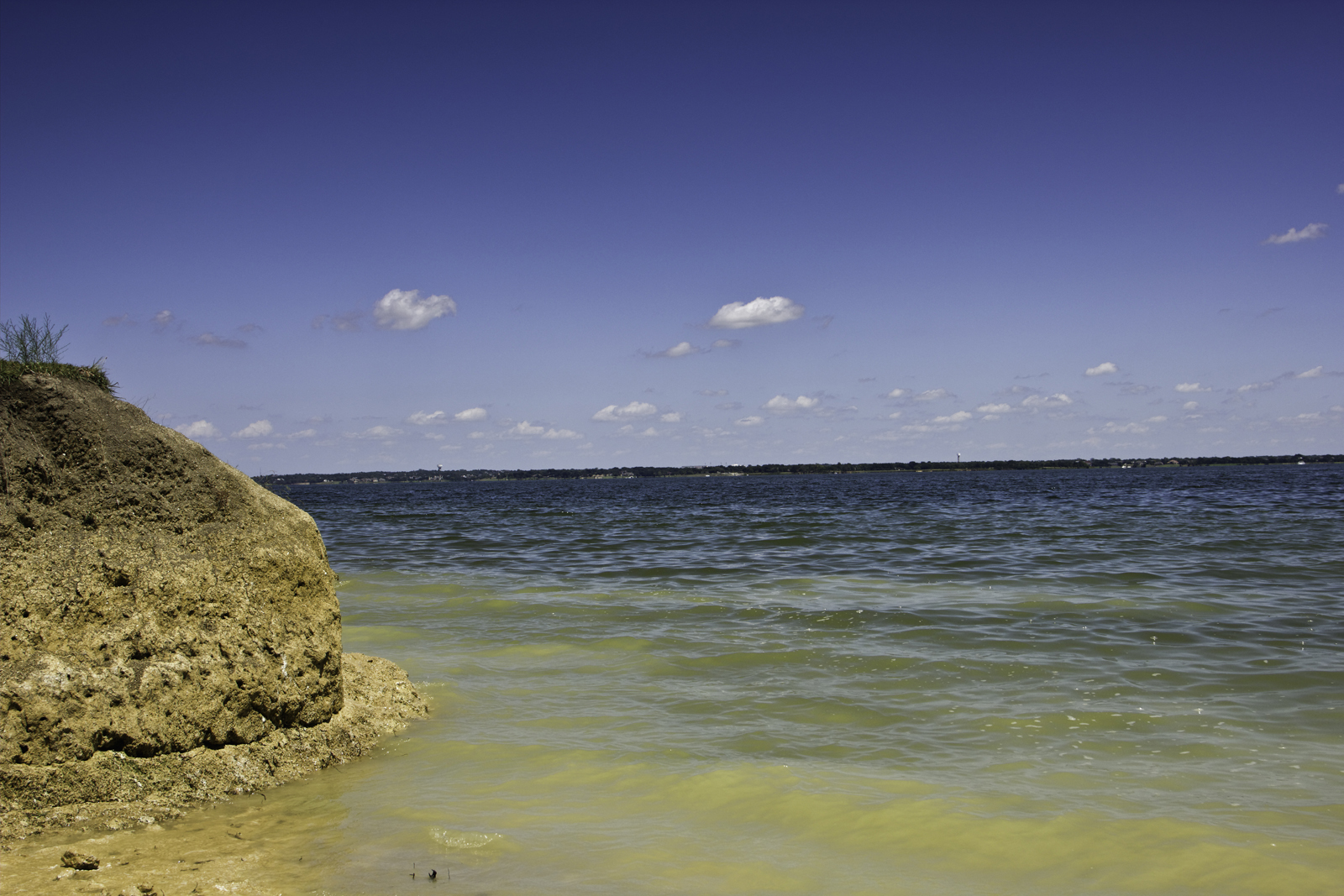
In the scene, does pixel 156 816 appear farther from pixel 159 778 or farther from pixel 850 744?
pixel 850 744

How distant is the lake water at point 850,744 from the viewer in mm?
3502

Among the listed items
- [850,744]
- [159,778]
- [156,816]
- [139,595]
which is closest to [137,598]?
[139,595]

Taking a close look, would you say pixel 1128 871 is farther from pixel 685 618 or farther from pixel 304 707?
pixel 685 618

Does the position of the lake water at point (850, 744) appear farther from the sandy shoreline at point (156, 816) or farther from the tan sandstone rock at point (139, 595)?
the tan sandstone rock at point (139, 595)

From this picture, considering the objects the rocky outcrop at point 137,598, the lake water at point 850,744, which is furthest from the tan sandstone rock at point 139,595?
the lake water at point 850,744

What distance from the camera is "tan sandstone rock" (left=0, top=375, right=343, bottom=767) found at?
3848 mm

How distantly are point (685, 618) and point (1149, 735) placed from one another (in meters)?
4.87

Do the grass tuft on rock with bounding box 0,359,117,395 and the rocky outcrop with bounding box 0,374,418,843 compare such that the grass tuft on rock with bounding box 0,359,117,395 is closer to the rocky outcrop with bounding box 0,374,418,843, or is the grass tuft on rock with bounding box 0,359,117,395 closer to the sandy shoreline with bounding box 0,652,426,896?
the rocky outcrop with bounding box 0,374,418,843

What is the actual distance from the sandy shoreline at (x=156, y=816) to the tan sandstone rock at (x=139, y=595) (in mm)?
97

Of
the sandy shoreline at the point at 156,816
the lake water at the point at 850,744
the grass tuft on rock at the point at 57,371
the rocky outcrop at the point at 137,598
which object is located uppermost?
the grass tuft on rock at the point at 57,371

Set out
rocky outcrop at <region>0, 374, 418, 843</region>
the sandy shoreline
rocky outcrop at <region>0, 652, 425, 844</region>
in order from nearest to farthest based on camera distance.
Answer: the sandy shoreline → rocky outcrop at <region>0, 652, 425, 844</region> → rocky outcrop at <region>0, 374, 418, 843</region>

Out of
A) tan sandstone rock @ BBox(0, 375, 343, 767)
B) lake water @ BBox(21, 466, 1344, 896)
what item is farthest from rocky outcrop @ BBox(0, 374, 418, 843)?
lake water @ BBox(21, 466, 1344, 896)

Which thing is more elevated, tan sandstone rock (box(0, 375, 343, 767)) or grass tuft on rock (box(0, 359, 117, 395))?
grass tuft on rock (box(0, 359, 117, 395))

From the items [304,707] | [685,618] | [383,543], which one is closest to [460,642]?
[685,618]
